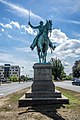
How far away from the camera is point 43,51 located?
2062 centimetres

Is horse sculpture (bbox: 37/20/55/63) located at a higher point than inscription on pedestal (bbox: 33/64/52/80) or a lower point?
higher

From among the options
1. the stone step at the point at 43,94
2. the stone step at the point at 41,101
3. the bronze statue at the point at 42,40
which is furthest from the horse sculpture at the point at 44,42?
the stone step at the point at 41,101

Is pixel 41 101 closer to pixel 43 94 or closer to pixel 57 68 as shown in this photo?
pixel 43 94

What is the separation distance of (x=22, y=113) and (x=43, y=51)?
8563mm

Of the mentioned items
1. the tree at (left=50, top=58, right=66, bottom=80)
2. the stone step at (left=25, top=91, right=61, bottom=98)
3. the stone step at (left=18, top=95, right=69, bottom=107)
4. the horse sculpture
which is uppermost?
the tree at (left=50, top=58, right=66, bottom=80)

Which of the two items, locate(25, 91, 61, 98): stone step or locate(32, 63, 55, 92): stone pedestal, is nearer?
locate(25, 91, 61, 98): stone step

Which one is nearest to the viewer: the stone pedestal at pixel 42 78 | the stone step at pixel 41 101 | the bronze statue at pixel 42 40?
the stone step at pixel 41 101

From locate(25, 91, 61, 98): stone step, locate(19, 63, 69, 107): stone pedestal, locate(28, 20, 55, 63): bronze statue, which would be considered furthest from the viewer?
locate(28, 20, 55, 63): bronze statue

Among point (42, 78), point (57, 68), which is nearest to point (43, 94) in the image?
point (42, 78)

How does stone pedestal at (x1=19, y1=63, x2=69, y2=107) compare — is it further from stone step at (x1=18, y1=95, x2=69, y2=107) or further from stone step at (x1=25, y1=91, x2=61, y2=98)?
stone step at (x1=18, y1=95, x2=69, y2=107)

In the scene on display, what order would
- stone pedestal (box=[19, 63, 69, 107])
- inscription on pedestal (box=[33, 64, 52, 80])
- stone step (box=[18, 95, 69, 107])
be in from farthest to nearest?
inscription on pedestal (box=[33, 64, 52, 80]) < stone pedestal (box=[19, 63, 69, 107]) < stone step (box=[18, 95, 69, 107])

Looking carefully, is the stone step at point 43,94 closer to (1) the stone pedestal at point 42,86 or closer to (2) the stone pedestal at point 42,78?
(1) the stone pedestal at point 42,86

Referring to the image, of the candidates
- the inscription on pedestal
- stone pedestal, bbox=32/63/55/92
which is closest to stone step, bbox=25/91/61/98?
stone pedestal, bbox=32/63/55/92

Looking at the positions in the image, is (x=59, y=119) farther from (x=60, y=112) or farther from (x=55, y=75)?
(x=55, y=75)
